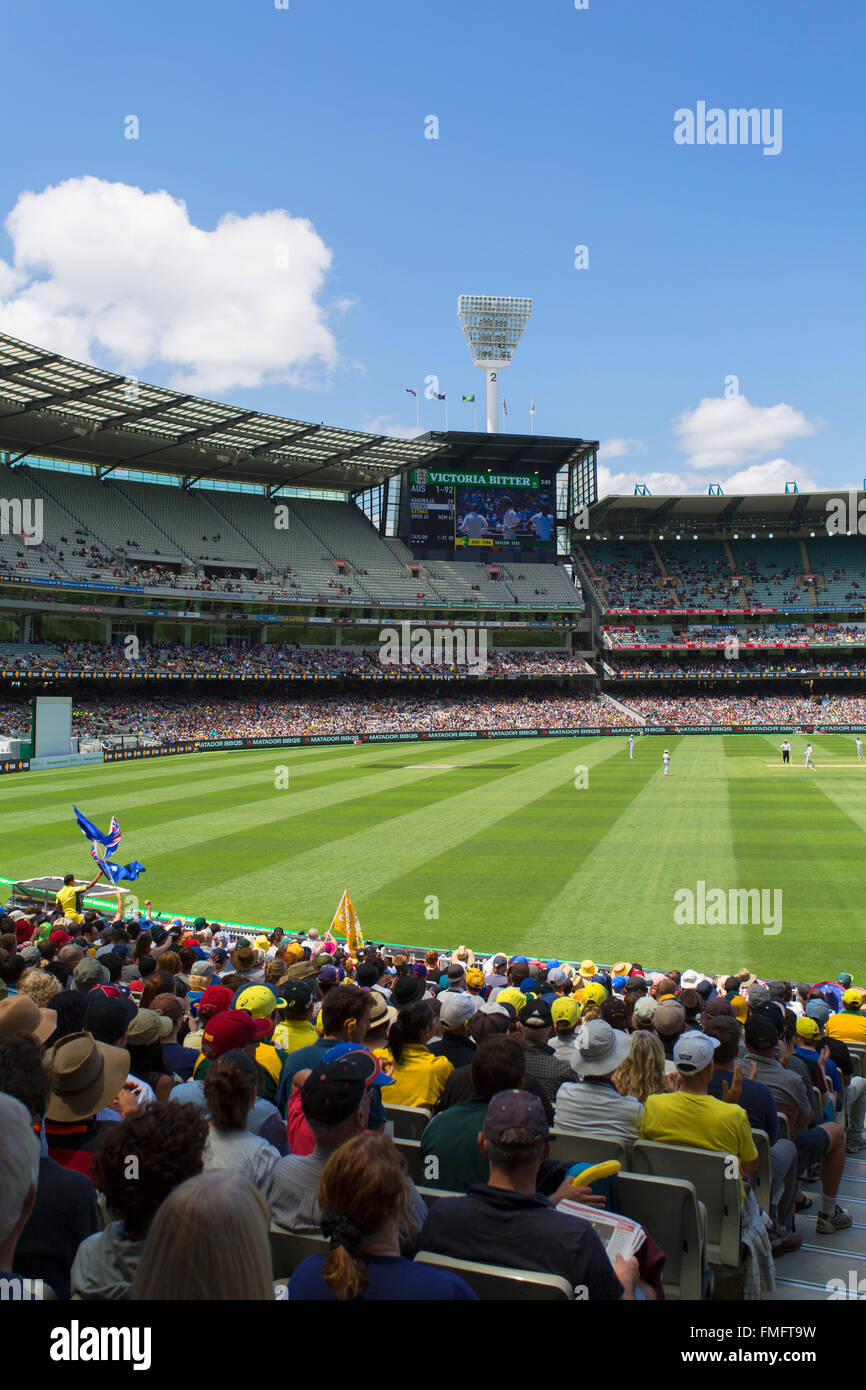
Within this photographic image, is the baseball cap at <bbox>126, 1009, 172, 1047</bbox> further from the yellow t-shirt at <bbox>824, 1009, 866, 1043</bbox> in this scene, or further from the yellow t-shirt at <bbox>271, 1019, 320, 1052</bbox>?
the yellow t-shirt at <bbox>824, 1009, 866, 1043</bbox>

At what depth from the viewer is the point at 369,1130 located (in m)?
4.07

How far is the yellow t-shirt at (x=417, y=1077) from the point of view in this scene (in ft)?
18.8

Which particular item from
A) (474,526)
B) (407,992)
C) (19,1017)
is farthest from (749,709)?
(19,1017)

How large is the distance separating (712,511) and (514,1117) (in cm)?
9523

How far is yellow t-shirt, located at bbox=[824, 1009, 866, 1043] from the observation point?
8.92 metres

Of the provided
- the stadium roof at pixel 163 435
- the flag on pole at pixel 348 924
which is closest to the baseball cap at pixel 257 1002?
the flag on pole at pixel 348 924

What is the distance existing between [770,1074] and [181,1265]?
537 centimetres

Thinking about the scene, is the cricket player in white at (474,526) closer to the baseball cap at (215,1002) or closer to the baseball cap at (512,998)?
the baseball cap at (512,998)

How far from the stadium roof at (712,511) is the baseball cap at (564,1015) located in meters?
86.2

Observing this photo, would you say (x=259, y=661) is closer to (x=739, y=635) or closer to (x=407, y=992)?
(x=739, y=635)

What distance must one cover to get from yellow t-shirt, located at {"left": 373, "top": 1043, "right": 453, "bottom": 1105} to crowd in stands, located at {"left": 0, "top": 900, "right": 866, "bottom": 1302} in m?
0.01
